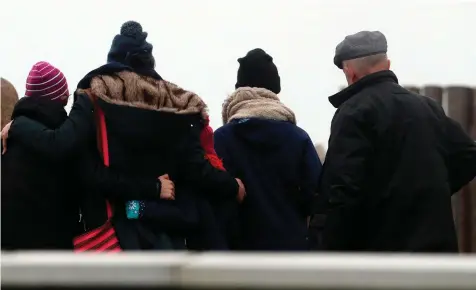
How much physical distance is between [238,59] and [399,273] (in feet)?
8.82

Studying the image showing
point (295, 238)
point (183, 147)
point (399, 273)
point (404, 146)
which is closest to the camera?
point (399, 273)

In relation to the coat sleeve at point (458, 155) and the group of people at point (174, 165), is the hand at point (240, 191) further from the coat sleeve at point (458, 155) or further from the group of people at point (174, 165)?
the coat sleeve at point (458, 155)

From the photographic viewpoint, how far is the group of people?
2.80 meters

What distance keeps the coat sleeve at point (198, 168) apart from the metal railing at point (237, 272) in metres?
1.81

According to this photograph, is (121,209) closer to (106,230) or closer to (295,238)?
→ (106,230)

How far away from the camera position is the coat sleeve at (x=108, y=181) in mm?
2877

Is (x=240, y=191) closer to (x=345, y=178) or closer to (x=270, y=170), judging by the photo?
(x=270, y=170)

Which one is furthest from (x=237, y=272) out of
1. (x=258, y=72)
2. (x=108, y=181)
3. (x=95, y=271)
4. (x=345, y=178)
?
(x=258, y=72)

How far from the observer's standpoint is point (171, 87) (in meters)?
3.09

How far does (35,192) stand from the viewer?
291cm

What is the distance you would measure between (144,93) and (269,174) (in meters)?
0.76

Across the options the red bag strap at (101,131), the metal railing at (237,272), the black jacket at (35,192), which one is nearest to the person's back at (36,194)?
the black jacket at (35,192)

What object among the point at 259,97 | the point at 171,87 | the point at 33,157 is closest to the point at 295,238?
the point at 259,97

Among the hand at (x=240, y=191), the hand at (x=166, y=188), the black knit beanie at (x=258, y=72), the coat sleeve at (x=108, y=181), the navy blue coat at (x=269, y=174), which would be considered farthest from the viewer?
the black knit beanie at (x=258, y=72)
